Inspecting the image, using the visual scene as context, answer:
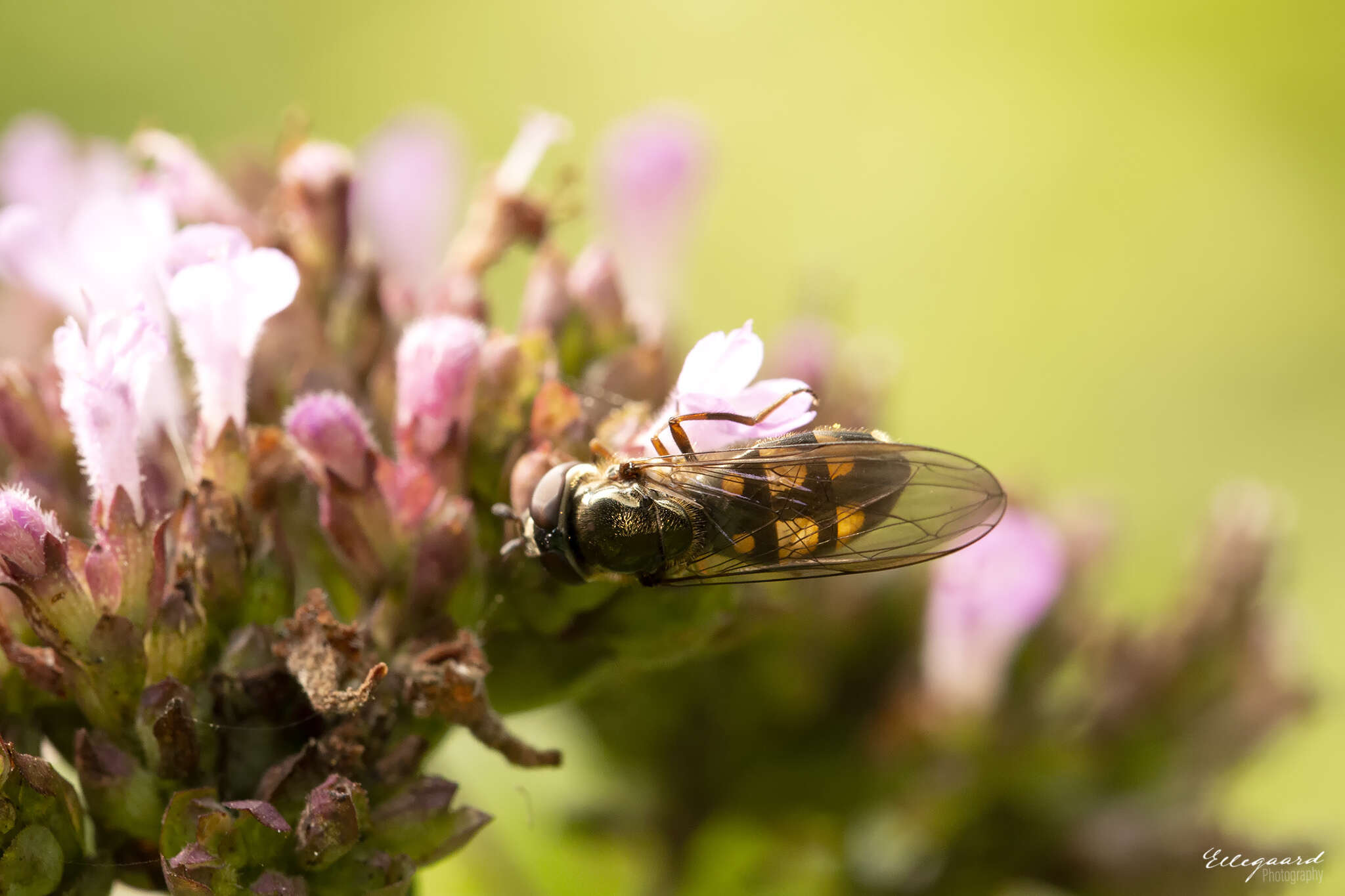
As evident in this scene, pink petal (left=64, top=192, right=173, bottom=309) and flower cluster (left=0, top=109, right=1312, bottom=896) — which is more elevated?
pink petal (left=64, top=192, right=173, bottom=309)

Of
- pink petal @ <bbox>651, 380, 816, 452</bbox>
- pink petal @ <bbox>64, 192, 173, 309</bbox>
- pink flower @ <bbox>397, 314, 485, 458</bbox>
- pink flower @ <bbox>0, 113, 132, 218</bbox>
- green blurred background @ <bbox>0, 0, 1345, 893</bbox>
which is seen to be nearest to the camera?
pink petal @ <bbox>651, 380, 816, 452</bbox>

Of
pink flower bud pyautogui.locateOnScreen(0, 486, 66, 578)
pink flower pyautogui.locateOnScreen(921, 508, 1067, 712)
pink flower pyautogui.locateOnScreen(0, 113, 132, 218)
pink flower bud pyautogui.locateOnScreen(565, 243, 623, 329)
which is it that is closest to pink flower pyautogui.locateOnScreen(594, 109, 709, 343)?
pink flower bud pyautogui.locateOnScreen(565, 243, 623, 329)

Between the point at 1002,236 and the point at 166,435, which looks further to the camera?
the point at 1002,236

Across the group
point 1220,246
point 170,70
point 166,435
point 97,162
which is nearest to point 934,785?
point 166,435

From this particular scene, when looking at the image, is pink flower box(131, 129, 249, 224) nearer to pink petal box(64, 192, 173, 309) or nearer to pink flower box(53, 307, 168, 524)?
pink petal box(64, 192, 173, 309)

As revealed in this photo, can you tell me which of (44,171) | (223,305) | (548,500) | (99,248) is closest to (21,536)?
(223,305)

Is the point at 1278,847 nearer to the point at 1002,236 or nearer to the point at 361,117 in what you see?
the point at 1002,236
